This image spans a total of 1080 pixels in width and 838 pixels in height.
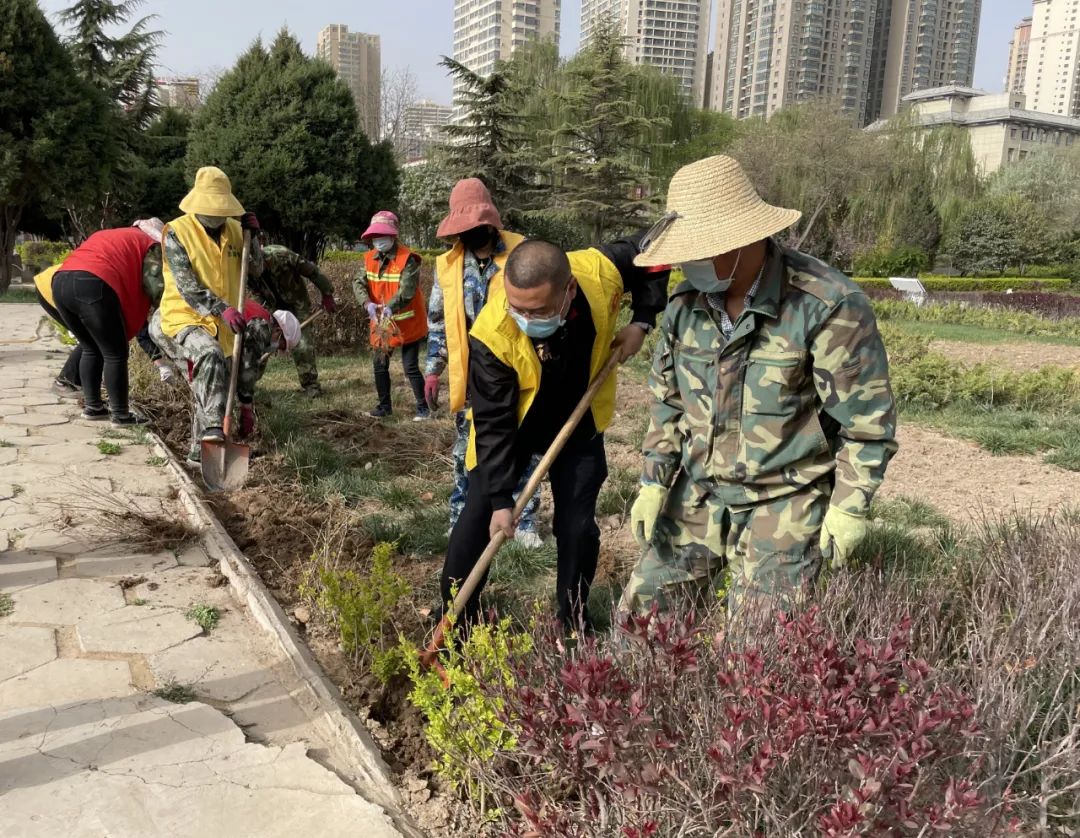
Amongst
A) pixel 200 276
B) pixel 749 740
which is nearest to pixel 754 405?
pixel 749 740

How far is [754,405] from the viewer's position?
2.40 metres

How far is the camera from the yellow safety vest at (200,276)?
198 inches

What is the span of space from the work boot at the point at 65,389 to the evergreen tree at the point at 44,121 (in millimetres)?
9800

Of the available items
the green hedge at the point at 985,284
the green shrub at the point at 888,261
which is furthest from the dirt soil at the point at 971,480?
the green shrub at the point at 888,261

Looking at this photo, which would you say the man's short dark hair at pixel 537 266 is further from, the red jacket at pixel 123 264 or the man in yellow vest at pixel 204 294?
the red jacket at pixel 123 264

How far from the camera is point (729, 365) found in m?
2.43

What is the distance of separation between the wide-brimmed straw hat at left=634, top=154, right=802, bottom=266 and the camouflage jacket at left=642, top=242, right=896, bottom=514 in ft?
0.39

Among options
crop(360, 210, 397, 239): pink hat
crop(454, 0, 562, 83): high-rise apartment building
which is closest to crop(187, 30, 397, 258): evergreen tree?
crop(360, 210, 397, 239): pink hat

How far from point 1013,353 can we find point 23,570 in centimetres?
1279

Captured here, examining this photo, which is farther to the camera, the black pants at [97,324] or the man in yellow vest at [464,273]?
the black pants at [97,324]

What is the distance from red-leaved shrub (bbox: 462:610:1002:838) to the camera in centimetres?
152

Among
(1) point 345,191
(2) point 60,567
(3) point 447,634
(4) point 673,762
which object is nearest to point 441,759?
(3) point 447,634

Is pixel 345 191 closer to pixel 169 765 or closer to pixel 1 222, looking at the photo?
pixel 1 222

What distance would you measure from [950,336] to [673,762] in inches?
585
